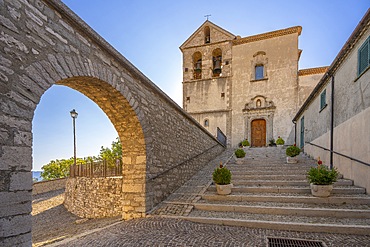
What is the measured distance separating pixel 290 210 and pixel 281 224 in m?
0.69

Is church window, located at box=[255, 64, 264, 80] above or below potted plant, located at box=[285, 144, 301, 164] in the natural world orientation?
above

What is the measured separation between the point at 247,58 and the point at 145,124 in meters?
14.2

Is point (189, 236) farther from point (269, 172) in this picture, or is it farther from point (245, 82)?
point (245, 82)

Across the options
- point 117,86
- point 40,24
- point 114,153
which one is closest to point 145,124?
point 117,86

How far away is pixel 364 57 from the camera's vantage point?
5.00 metres

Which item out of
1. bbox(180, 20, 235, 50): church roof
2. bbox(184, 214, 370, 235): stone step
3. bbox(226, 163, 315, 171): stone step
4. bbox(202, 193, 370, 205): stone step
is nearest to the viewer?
bbox(184, 214, 370, 235): stone step

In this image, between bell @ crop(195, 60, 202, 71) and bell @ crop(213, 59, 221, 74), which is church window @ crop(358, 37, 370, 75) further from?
bell @ crop(195, 60, 202, 71)

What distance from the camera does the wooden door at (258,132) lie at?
16234 millimetres

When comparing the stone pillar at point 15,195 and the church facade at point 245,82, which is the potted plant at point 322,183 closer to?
the stone pillar at point 15,195

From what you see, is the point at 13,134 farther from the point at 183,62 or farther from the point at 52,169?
the point at 52,169

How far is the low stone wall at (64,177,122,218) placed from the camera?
21.8 ft

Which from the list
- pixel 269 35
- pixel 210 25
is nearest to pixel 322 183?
pixel 269 35

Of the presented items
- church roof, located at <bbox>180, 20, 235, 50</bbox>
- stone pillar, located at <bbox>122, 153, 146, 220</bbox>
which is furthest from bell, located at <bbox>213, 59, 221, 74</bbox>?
stone pillar, located at <bbox>122, 153, 146, 220</bbox>

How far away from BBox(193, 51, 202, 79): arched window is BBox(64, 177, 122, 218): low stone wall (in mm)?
12431
